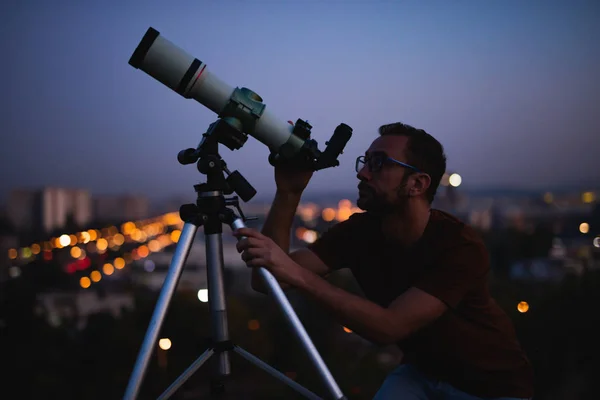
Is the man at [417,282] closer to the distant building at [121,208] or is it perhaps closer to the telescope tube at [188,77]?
the telescope tube at [188,77]

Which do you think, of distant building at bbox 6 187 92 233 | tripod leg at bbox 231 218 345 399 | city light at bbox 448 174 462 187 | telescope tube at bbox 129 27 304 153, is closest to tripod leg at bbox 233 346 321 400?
tripod leg at bbox 231 218 345 399

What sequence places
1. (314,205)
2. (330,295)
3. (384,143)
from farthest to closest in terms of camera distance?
(314,205), (384,143), (330,295)

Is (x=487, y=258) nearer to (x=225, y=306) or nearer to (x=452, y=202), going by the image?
(x=225, y=306)

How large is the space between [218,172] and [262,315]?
68.9 feet

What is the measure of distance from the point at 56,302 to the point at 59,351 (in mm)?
12848

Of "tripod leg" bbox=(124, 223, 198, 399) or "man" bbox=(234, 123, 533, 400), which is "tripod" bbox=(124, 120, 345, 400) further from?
"man" bbox=(234, 123, 533, 400)

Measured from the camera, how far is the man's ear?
2.05m

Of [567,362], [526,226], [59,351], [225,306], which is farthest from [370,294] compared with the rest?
[526,226]

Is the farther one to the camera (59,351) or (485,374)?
(59,351)

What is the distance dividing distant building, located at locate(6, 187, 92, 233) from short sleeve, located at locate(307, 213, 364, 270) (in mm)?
27251

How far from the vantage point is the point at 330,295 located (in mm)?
1746

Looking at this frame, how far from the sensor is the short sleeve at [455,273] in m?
1.82

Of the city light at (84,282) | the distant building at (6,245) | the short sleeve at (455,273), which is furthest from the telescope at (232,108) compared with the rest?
the city light at (84,282)

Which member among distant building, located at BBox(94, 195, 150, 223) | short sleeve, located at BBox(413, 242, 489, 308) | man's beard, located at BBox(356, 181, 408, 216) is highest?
man's beard, located at BBox(356, 181, 408, 216)
